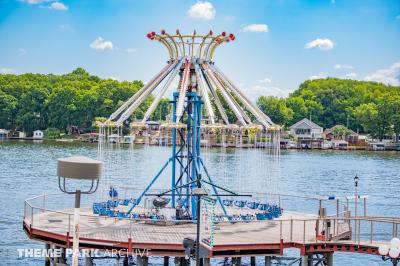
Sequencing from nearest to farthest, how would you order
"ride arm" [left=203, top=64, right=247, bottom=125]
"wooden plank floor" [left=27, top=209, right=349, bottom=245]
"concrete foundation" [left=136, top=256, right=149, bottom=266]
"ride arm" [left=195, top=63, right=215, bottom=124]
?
"wooden plank floor" [left=27, top=209, right=349, bottom=245]
"concrete foundation" [left=136, top=256, right=149, bottom=266]
"ride arm" [left=195, top=63, right=215, bottom=124]
"ride arm" [left=203, top=64, right=247, bottom=125]

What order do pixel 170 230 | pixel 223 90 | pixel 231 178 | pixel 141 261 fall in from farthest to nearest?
pixel 231 178 → pixel 223 90 → pixel 170 230 → pixel 141 261

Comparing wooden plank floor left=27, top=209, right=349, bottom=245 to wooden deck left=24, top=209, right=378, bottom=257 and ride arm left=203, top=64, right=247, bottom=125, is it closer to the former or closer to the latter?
wooden deck left=24, top=209, right=378, bottom=257

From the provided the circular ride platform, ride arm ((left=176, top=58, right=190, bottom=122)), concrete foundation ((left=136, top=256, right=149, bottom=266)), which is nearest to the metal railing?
the circular ride platform

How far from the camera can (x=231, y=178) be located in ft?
320

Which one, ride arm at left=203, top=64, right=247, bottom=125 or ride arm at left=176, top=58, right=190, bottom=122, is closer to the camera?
ride arm at left=176, top=58, right=190, bottom=122

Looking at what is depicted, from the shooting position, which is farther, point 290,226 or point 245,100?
point 245,100

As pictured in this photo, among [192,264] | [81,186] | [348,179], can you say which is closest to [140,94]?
[192,264]

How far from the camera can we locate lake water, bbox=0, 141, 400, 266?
5147 cm

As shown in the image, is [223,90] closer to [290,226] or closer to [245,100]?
[245,100]

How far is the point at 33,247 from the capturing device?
4947 cm

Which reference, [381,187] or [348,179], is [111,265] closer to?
[381,187]

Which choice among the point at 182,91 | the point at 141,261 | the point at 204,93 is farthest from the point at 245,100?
the point at 141,261

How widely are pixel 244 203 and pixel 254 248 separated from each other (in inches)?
424

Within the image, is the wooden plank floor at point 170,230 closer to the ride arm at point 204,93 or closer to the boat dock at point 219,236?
the boat dock at point 219,236
